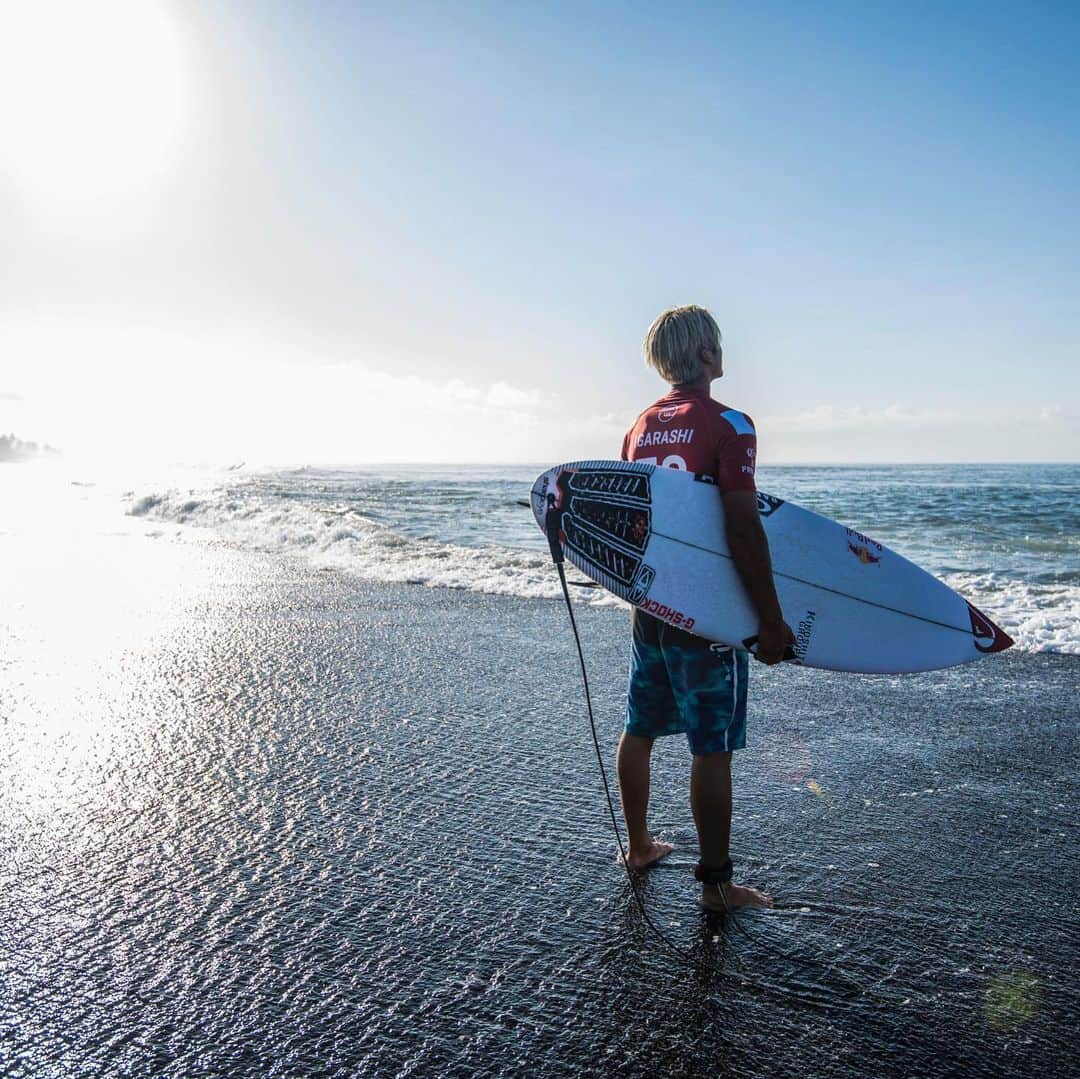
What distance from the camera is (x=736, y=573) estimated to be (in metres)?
2.64

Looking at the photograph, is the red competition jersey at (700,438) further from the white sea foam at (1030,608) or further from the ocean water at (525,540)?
the white sea foam at (1030,608)

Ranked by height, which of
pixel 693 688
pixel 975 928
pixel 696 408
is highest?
pixel 696 408

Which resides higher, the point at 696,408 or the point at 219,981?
the point at 696,408

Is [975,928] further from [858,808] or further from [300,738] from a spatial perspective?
[300,738]

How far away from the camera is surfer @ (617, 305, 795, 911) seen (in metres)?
2.44

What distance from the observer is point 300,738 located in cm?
400

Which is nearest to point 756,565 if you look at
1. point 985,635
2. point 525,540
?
point 985,635

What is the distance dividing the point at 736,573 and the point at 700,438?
45 cm

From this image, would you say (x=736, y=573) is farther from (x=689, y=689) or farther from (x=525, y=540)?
(x=525, y=540)

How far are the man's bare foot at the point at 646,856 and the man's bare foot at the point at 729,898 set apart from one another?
269 mm

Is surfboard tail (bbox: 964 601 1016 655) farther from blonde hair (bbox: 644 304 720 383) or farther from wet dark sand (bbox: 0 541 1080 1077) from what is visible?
blonde hair (bbox: 644 304 720 383)

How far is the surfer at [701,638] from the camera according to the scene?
2.44 m

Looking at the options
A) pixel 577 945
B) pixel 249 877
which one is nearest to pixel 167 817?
pixel 249 877

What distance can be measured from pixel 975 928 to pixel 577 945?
113 cm
